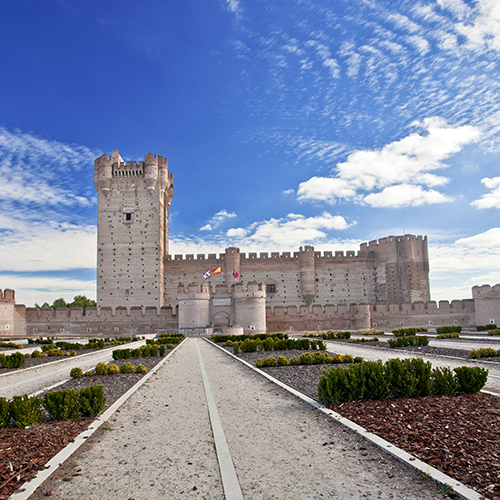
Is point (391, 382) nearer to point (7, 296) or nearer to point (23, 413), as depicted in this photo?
point (23, 413)

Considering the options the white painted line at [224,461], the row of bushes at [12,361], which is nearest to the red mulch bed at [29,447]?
the white painted line at [224,461]

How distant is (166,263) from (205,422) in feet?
130

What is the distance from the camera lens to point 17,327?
34.7 meters

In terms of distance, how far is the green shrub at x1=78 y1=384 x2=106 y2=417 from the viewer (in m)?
5.55

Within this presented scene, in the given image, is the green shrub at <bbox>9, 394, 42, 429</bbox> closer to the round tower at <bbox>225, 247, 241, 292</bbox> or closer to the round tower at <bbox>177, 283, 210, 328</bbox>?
the round tower at <bbox>177, 283, 210, 328</bbox>

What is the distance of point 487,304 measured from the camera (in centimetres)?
3406

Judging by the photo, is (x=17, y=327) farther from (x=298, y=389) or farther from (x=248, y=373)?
(x=298, y=389)

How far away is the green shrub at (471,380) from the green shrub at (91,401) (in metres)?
5.47

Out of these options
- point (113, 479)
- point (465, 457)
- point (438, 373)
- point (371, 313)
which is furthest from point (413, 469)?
point (371, 313)

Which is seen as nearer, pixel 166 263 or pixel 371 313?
pixel 371 313

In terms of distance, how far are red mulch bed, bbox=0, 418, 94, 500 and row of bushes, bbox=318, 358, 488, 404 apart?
3.43 metres

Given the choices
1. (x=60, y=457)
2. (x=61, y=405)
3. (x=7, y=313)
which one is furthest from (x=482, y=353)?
(x=7, y=313)

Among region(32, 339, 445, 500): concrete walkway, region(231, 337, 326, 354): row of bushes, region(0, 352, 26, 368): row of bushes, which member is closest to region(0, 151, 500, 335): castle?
region(231, 337, 326, 354): row of bushes

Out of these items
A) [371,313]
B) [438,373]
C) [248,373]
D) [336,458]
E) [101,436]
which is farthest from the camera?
[371,313]
